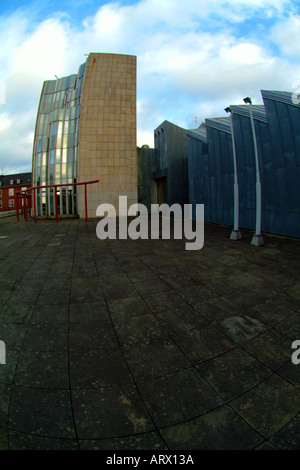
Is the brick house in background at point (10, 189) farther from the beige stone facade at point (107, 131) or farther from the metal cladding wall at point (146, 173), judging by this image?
the metal cladding wall at point (146, 173)

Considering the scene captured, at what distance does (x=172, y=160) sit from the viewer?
22250 mm

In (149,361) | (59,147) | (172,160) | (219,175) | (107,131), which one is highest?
(107,131)

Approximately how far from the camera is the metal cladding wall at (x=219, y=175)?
14242 millimetres

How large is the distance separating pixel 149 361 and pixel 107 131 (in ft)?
70.9

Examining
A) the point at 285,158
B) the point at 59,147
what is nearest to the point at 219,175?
the point at 285,158

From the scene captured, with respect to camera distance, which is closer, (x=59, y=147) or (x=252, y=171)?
(x=252, y=171)

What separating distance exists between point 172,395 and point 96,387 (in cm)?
82

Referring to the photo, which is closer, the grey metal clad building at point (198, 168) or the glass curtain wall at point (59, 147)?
the grey metal clad building at point (198, 168)

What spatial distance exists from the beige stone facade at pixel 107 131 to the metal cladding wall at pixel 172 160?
3543 mm

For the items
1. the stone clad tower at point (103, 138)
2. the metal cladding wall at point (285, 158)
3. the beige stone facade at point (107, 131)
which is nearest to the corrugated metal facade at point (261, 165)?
the metal cladding wall at point (285, 158)

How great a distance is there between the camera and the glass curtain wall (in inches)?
848

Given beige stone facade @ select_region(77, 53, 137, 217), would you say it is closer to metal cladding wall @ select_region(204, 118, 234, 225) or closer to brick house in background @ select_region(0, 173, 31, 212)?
metal cladding wall @ select_region(204, 118, 234, 225)

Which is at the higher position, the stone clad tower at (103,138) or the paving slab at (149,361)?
the stone clad tower at (103,138)

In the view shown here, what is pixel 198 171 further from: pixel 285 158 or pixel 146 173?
pixel 146 173
